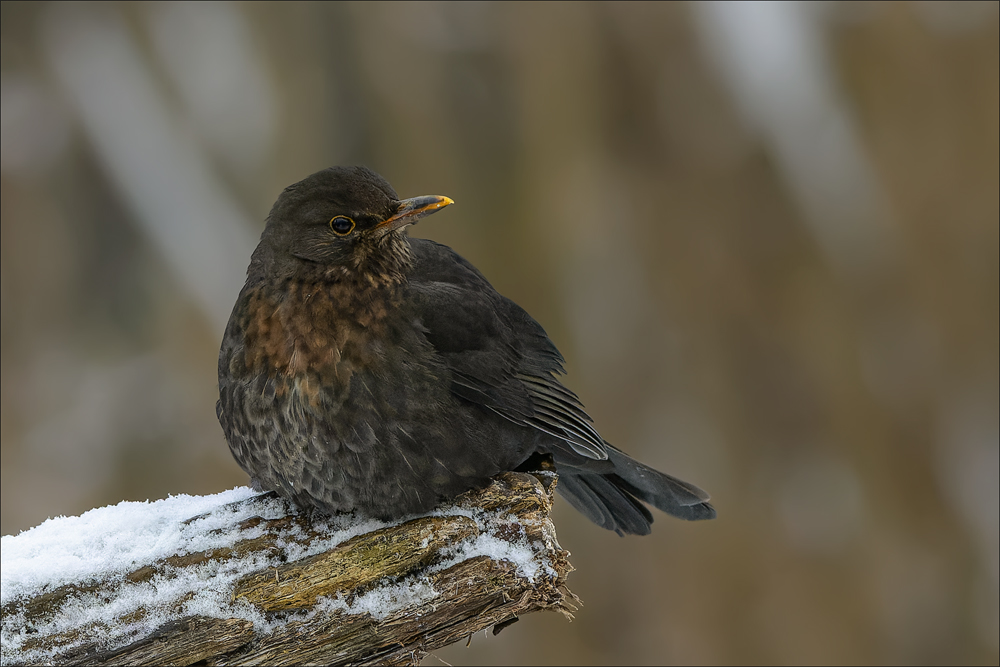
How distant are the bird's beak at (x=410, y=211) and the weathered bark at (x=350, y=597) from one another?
3.12ft

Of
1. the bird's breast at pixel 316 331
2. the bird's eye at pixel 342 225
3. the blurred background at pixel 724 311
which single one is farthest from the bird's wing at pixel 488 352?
the blurred background at pixel 724 311

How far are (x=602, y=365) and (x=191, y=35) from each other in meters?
5.13

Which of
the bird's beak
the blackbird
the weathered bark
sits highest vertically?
the bird's beak

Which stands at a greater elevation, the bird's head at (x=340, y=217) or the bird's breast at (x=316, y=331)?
the bird's head at (x=340, y=217)

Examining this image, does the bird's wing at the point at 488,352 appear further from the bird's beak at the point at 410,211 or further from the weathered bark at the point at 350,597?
the weathered bark at the point at 350,597

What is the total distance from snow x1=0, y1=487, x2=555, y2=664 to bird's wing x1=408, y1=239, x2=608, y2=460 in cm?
44

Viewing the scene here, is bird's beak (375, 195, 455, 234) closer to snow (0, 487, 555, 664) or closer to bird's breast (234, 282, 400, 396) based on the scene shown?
bird's breast (234, 282, 400, 396)

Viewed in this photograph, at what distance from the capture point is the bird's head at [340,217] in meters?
2.93

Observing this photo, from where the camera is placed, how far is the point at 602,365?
7.91 metres

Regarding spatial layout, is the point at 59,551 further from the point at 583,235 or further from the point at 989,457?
the point at 989,457

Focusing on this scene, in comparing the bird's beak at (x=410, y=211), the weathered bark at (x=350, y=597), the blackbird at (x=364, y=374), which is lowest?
the weathered bark at (x=350, y=597)

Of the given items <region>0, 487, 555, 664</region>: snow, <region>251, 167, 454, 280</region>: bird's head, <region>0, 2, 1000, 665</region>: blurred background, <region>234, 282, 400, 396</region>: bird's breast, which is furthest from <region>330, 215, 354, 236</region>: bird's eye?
<region>0, 2, 1000, 665</region>: blurred background

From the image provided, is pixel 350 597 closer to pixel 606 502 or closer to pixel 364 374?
pixel 364 374

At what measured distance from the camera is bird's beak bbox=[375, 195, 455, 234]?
2.94 meters
